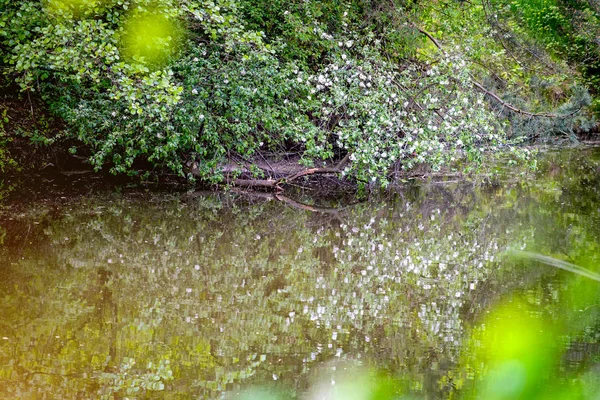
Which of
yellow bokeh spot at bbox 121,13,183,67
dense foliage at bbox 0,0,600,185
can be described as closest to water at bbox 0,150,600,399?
dense foliage at bbox 0,0,600,185

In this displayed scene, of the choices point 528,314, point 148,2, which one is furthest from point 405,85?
point 528,314

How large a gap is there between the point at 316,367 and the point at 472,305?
2253 millimetres

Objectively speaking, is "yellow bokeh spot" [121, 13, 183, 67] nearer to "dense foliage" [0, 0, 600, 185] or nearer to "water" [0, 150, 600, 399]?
"dense foliage" [0, 0, 600, 185]

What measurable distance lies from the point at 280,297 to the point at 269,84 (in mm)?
6051

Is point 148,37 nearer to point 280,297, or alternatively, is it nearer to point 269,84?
point 269,84

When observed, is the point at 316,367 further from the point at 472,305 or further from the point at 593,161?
the point at 593,161

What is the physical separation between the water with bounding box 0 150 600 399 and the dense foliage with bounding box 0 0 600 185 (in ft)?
3.59

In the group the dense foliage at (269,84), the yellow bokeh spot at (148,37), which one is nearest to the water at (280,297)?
the dense foliage at (269,84)

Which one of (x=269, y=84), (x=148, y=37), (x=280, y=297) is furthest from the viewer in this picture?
(x=269, y=84)

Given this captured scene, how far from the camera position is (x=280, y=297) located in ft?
21.5

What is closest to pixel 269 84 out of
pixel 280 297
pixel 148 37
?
pixel 148 37

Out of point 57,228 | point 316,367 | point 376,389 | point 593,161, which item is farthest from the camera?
point 593,161

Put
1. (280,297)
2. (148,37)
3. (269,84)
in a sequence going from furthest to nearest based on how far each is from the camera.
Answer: (269,84)
(148,37)
(280,297)

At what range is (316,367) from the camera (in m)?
4.73
